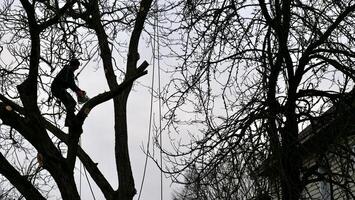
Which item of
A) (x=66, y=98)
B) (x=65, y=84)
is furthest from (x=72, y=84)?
(x=66, y=98)

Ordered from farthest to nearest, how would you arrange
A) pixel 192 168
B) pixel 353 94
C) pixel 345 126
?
pixel 192 168, pixel 353 94, pixel 345 126

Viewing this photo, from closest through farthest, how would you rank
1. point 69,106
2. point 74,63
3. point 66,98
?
point 69,106 → point 66,98 → point 74,63

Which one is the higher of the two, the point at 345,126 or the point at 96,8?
the point at 96,8

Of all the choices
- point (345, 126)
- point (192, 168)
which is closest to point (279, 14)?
point (345, 126)

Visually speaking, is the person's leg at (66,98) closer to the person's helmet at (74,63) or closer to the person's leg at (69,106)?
the person's leg at (69,106)

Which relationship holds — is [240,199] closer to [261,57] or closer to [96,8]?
[261,57]

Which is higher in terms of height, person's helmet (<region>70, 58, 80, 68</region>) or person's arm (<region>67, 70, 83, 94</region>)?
person's helmet (<region>70, 58, 80, 68</region>)

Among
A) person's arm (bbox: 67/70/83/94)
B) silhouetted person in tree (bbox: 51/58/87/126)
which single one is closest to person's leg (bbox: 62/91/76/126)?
silhouetted person in tree (bbox: 51/58/87/126)

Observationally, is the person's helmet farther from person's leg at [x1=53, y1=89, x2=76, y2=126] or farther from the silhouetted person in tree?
person's leg at [x1=53, y1=89, x2=76, y2=126]

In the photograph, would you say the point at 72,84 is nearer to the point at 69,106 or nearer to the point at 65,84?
the point at 65,84

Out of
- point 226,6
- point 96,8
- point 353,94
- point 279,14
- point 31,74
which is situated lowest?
point 353,94

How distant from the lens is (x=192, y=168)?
7.53 metres

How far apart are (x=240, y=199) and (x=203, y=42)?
258 cm

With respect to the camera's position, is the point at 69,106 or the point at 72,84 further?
the point at 72,84
